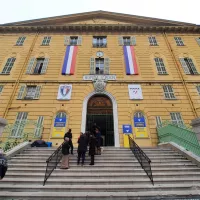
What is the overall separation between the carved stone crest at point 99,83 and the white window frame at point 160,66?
573 cm

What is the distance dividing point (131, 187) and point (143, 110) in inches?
319

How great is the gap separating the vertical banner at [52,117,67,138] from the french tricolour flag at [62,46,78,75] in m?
4.90

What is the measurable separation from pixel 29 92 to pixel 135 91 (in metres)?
9.87

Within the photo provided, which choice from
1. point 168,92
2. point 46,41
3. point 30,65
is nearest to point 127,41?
point 168,92

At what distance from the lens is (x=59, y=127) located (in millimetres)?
11172

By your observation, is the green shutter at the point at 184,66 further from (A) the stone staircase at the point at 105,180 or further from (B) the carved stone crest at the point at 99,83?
(A) the stone staircase at the point at 105,180

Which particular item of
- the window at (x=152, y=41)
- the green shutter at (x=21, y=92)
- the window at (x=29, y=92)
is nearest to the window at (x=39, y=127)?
the window at (x=29, y=92)

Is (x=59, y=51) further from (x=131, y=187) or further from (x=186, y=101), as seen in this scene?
(x=131, y=187)

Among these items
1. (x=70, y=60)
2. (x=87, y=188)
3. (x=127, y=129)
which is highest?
(x=70, y=60)

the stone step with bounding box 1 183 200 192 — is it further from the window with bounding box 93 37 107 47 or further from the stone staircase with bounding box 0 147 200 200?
the window with bounding box 93 37 107 47

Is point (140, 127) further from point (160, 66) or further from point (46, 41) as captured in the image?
point (46, 41)

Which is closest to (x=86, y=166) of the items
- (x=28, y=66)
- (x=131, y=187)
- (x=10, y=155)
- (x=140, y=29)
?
(x=131, y=187)

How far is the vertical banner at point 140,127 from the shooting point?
35.9 ft

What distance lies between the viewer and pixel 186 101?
40.4 ft
